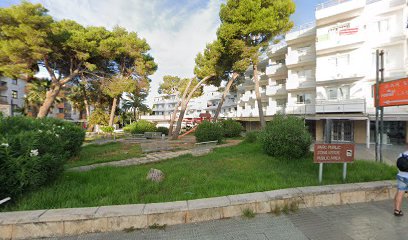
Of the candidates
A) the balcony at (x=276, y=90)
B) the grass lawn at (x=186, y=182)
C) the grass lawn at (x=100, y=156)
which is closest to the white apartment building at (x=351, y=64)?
the balcony at (x=276, y=90)

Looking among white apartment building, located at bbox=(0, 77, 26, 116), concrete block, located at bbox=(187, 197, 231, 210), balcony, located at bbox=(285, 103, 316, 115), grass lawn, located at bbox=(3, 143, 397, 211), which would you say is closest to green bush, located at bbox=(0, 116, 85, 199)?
grass lawn, located at bbox=(3, 143, 397, 211)

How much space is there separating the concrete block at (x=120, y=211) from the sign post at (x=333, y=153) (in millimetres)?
4210

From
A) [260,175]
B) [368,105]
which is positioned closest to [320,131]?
[368,105]

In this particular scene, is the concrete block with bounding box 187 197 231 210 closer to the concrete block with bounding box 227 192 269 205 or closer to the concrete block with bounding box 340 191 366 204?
the concrete block with bounding box 227 192 269 205

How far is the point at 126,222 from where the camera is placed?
10.2 feet

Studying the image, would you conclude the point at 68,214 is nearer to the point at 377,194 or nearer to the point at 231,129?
the point at 377,194

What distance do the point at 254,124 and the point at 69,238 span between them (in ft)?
86.4

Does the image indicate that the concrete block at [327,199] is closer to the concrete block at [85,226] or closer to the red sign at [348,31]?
the concrete block at [85,226]

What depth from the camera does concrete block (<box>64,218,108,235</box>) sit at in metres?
2.98

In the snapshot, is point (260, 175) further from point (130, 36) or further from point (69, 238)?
point (130, 36)

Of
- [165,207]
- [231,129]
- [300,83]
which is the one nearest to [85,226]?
[165,207]

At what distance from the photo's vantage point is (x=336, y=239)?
288 centimetres

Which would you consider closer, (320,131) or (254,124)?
(320,131)

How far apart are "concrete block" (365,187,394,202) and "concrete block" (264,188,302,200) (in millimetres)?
1583
